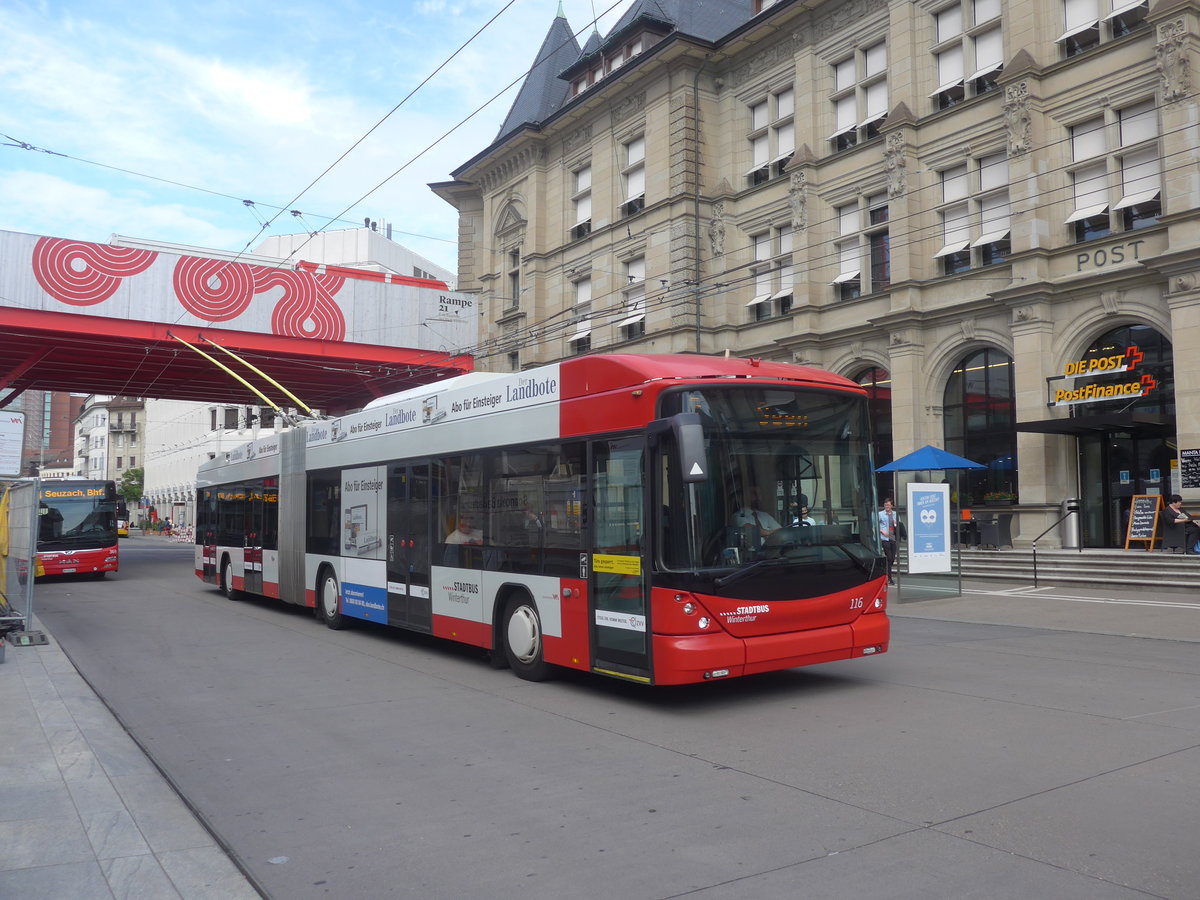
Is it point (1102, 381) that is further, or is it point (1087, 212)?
point (1087, 212)

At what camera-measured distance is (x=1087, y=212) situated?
22.6 meters

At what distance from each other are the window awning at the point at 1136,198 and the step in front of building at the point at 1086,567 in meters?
7.48

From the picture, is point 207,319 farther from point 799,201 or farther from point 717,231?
point 799,201

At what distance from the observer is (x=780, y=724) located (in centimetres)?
783

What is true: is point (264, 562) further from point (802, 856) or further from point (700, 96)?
point (700, 96)

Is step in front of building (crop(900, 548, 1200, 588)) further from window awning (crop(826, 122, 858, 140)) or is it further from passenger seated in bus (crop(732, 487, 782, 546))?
window awning (crop(826, 122, 858, 140))

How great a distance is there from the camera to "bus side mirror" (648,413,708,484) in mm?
7484

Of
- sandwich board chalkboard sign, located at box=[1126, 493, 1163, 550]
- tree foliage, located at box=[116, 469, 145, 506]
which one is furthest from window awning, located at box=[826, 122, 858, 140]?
tree foliage, located at box=[116, 469, 145, 506]

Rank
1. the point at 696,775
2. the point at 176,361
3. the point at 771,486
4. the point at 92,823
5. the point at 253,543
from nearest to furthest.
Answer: the point at 92,823, the point at 696,775, the point at 771,486, the point at 253,543, the point at 176,361

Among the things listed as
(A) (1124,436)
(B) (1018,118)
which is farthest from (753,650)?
(B) (1018,118)

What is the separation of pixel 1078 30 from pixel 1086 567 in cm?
1214

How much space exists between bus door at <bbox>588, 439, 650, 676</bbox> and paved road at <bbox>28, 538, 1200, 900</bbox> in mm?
522

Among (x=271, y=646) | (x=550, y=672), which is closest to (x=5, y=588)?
(x=271, y=646)

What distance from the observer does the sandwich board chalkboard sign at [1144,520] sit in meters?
20.7
